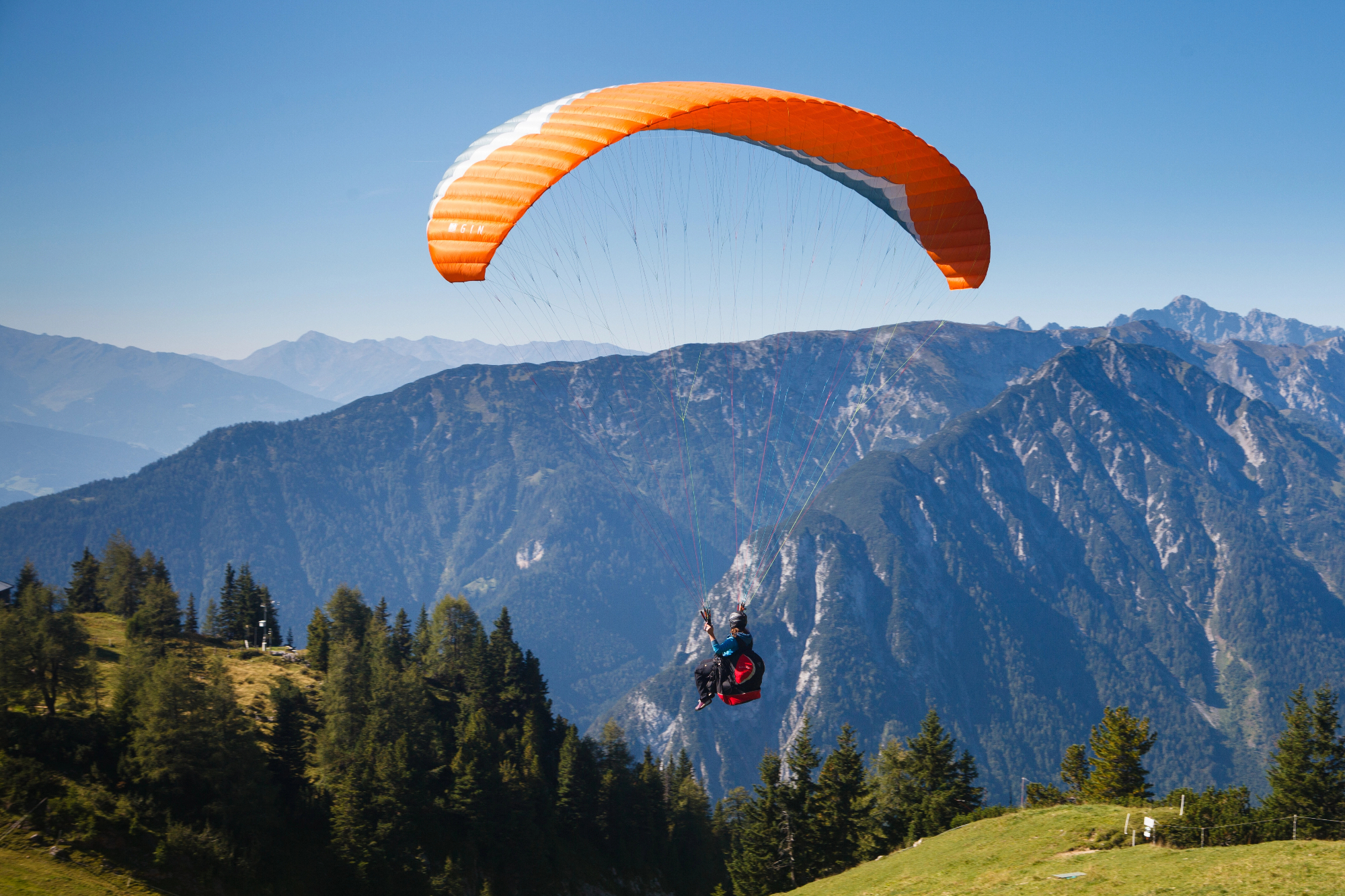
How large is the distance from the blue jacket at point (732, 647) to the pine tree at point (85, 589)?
71.9m

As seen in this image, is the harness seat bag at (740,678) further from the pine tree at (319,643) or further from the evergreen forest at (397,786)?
the pine tree at (319,643)

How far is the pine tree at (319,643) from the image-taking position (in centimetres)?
6394

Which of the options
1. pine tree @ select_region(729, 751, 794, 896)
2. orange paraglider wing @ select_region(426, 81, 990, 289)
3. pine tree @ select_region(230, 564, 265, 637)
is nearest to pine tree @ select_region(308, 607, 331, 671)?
pine tree @ select_region(230, 564, 265, 637)

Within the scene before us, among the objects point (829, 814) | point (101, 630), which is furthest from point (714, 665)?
point (101, 630)

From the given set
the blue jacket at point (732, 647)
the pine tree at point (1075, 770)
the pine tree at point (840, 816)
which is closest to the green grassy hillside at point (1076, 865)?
the pine tree at point (840, 816)

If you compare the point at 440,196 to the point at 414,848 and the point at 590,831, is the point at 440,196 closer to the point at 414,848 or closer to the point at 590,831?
the point at 414,848

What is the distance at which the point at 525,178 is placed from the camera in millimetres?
20188

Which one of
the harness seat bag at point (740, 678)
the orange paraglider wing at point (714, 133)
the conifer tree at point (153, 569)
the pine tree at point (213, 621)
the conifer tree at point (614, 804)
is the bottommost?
the conifer tree at point (614, 804)

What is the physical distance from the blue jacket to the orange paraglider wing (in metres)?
11.2

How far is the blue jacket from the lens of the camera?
21.2 meters

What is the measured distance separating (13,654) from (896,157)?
45.4 m

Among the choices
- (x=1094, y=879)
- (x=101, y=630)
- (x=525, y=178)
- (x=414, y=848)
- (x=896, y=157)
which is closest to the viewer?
(x=525, y=178)

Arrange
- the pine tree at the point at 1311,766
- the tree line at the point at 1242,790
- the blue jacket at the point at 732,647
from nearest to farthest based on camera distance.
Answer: the blue jacket at the point at 732,647, the tree line at the point at 1242,790, the pine tree at the point at 1311,766

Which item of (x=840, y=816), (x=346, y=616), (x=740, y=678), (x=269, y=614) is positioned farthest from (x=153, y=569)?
(x=740, y=678)
